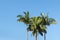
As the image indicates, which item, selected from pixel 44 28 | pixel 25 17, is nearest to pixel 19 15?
pixel 25 17

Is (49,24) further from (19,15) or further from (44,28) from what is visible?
(19,15)

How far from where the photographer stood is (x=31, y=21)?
11394 centimetres

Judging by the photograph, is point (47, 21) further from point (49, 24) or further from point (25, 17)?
point (25, 17)

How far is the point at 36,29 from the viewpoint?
114 m

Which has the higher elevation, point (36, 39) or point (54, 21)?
point (54, 21)

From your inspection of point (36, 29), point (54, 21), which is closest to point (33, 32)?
point (36, 29)

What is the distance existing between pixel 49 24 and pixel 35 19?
5.43 metres

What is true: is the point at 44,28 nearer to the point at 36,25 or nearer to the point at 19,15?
the point at 36,25

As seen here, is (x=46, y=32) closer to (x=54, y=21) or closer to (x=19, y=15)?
(x=54, y=21)

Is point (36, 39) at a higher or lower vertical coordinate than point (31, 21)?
lower

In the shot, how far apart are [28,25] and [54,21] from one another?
378 inches

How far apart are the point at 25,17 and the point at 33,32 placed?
22.0 ft

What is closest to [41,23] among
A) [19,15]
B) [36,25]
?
[36,25]

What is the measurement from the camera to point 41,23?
372ft
